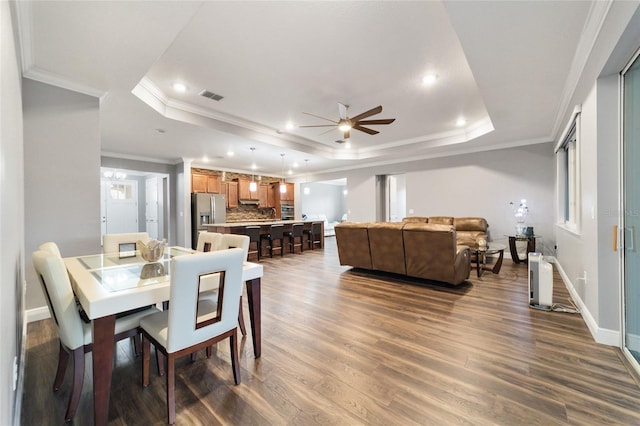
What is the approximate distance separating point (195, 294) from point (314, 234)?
6678 millimetres

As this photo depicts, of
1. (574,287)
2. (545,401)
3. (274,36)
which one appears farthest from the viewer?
(574,287)

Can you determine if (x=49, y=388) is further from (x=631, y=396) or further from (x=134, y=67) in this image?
(x=631, y=396)

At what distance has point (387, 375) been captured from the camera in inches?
76.8

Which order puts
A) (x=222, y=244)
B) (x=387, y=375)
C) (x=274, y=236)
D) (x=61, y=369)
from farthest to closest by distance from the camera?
(x=274, y=236) < (x=222, y=244) < (x=387, y=375) < (x=61, y=369)

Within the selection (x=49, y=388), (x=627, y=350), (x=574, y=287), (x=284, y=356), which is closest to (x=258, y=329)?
(x=284, y=356)

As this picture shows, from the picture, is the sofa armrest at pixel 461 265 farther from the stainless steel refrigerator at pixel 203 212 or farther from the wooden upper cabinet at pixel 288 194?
the wooden upper cabinet at pixel 288 194

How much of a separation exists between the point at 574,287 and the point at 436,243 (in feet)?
5.62

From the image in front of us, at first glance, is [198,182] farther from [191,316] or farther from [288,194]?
[191,316]

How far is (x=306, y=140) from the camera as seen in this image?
6.59 metres

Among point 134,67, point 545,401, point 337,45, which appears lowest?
point 545,401

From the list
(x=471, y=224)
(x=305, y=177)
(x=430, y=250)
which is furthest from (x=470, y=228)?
(x=305, y=177)

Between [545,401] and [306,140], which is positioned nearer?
[545,401]

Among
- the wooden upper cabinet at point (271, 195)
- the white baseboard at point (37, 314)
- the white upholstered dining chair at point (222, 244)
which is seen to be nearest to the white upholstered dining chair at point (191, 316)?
the white upholstered dining chair at point (222, 244)

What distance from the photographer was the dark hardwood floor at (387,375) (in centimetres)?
159
